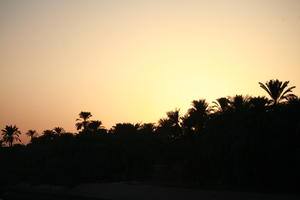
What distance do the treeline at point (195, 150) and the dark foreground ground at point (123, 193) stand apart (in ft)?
7.38

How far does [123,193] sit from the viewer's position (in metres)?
51.7

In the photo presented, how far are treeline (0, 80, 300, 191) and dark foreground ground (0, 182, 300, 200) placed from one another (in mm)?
2249

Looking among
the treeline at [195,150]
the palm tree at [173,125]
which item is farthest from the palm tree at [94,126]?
the palm tree at [173,125]

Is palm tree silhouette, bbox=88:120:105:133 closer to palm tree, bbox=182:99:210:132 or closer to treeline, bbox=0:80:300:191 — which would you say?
treeline, bbox=0:80:300:191

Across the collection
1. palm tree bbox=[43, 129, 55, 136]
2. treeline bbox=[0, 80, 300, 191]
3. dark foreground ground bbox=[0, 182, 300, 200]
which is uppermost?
palm tree bbox=[43, 129, 55, 136]

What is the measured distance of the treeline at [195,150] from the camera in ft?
126

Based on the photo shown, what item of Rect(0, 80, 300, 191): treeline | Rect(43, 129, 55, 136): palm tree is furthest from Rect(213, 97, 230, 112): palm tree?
Rect(43, 129, 55, 136): palm tree

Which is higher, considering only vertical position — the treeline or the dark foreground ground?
the treeline

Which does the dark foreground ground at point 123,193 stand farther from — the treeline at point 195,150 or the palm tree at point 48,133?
the palm tree at point 48,133

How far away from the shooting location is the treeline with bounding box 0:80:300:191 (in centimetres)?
3828

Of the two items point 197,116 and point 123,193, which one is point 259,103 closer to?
point 197,116

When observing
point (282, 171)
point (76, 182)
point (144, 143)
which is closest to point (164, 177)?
point (144, 143)

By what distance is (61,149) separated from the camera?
7281 centimetres

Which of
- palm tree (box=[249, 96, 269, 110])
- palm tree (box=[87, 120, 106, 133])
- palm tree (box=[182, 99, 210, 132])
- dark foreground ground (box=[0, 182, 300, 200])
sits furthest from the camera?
palm tree (box=[87, 120, 106, 133])
